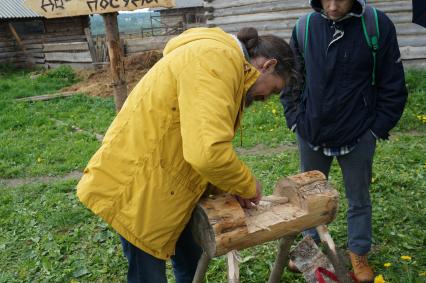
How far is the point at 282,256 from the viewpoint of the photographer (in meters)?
2.34

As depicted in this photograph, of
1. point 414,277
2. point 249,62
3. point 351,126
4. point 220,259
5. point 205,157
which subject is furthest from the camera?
point 220,259

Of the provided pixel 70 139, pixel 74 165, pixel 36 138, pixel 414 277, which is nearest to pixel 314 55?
pixel 414 277

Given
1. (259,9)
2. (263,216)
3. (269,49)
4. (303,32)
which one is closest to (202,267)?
(263,216)

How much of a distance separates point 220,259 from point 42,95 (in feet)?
30.6

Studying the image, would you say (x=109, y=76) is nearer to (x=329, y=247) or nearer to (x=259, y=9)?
(x=259, y=9)

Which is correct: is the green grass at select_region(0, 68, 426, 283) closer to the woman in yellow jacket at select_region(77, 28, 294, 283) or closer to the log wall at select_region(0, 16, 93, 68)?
the woman in yellow jacket at select_region(77, 28, 294, 283)

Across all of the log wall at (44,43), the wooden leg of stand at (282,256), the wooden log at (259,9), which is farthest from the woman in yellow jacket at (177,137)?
the log wall at (44,43)

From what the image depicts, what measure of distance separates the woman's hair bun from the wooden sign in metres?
1.77

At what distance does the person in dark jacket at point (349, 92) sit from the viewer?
8.00 ft

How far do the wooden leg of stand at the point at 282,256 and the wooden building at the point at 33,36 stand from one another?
14.9 meters

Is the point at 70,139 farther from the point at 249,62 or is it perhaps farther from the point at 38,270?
the point at 249,62

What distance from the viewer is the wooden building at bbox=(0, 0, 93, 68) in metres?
17.1

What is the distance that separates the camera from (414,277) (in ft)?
9.16

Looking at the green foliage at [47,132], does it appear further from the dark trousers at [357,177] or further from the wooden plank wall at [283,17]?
the dark trousers at [357,177]
